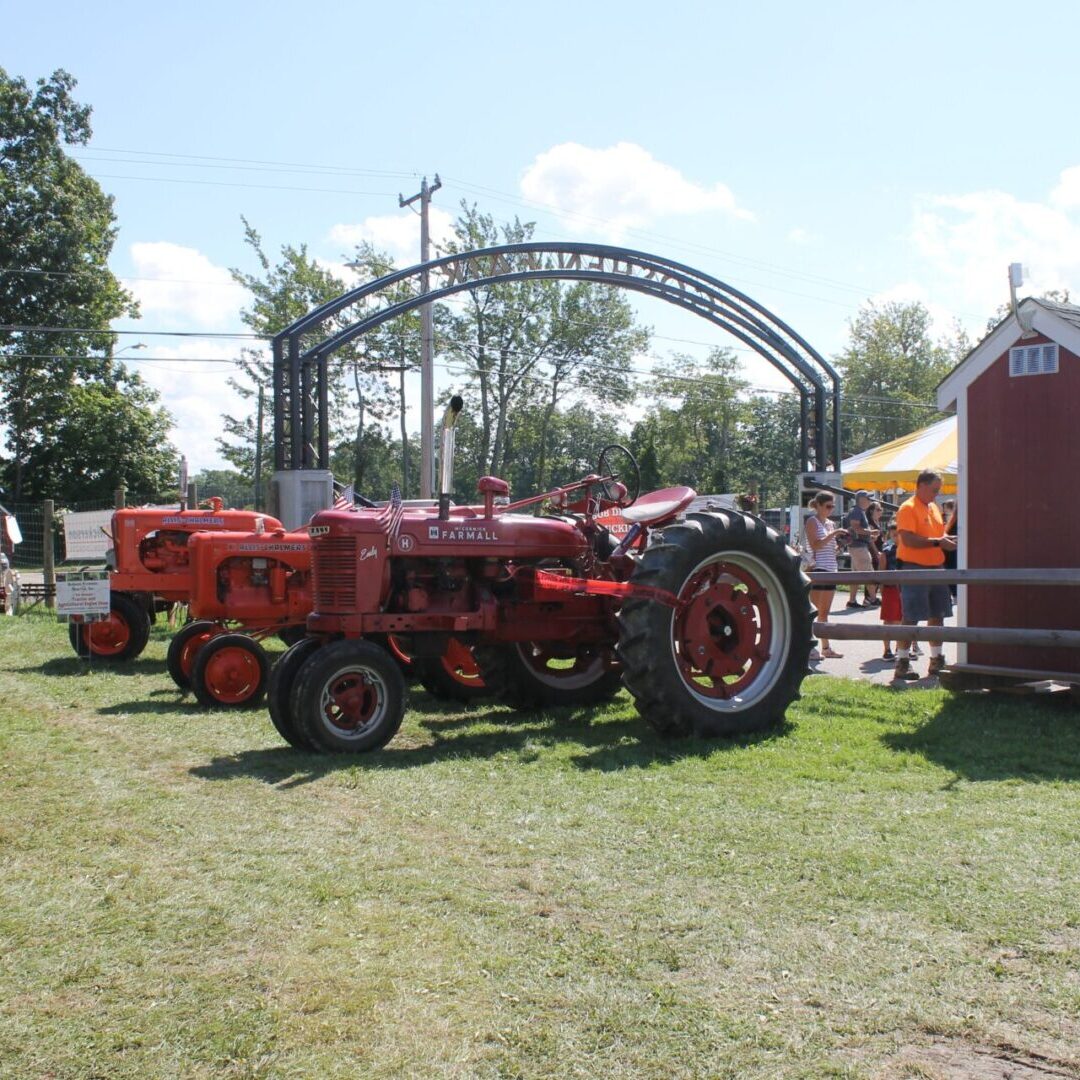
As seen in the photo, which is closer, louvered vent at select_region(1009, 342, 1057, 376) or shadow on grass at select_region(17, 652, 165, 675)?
louvered vent at select_region(1009, 342, 1057, 376)

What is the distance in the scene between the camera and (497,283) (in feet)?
64.2

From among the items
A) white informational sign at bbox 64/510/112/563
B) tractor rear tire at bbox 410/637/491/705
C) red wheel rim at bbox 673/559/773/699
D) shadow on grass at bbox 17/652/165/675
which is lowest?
shadow on grass at bbox 17/652/165/675

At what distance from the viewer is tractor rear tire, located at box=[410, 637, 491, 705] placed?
838 centimetres

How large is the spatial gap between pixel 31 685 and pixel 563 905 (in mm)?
7504

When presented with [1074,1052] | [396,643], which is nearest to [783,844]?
[1074,1052]

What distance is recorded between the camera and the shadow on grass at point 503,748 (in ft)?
19.6

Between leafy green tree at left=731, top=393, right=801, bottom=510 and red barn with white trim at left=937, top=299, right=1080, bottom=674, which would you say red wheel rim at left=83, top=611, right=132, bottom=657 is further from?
leafy green tree at left=731, top=393, right=801, bottom=510

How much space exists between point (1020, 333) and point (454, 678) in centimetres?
466

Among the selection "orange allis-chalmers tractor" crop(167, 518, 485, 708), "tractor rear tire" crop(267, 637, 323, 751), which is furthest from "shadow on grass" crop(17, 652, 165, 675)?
"tractor rear tire" crop(267, 637, 323, 751)

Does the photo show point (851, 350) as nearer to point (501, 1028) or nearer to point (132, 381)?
point (132, 381)

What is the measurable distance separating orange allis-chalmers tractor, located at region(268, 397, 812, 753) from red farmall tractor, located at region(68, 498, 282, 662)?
5011 millimetres

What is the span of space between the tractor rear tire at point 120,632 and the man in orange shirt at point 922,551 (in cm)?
756

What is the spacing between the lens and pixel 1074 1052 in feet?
8.96

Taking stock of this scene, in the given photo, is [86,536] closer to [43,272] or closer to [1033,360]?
[1033,360]
